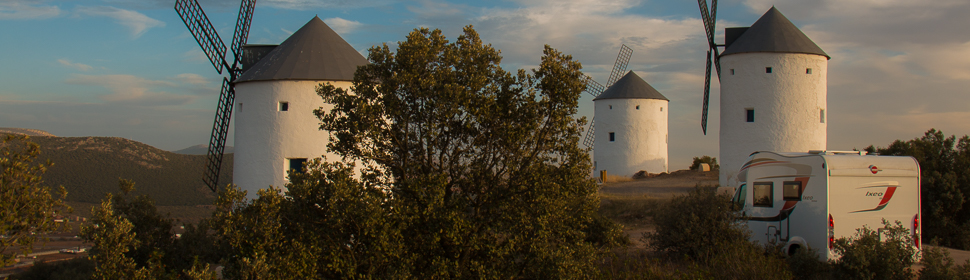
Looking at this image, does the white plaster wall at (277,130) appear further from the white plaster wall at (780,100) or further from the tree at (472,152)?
the white plaster wall at (780,100)

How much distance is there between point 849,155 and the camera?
34.9 ft

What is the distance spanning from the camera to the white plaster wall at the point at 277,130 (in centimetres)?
1549

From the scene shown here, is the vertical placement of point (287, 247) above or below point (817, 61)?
below

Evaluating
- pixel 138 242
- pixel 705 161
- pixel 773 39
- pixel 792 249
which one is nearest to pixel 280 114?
pixel 138 242

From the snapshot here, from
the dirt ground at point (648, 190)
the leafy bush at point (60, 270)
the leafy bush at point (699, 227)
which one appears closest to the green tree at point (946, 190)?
the dirt ground at point (648, 190)

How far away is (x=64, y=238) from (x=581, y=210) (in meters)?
35.8

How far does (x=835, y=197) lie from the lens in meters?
10.2

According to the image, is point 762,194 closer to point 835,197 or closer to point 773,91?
point 835,197

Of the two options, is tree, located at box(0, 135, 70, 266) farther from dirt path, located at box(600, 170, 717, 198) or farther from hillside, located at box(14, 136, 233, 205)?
hillside, located at box(14, 136, 233, 205)

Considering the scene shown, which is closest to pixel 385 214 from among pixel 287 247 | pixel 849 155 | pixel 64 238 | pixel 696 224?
pixel 287 247

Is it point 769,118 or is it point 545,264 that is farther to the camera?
point 769,118

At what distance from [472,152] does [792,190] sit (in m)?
6.57

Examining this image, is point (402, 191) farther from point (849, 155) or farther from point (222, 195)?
point (849, 155)

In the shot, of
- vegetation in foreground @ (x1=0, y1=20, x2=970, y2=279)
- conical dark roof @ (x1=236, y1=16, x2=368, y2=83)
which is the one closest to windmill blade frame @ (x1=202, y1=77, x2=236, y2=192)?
conical dark roof @ (x1=236, y1=16, x2=368, y2=83)
